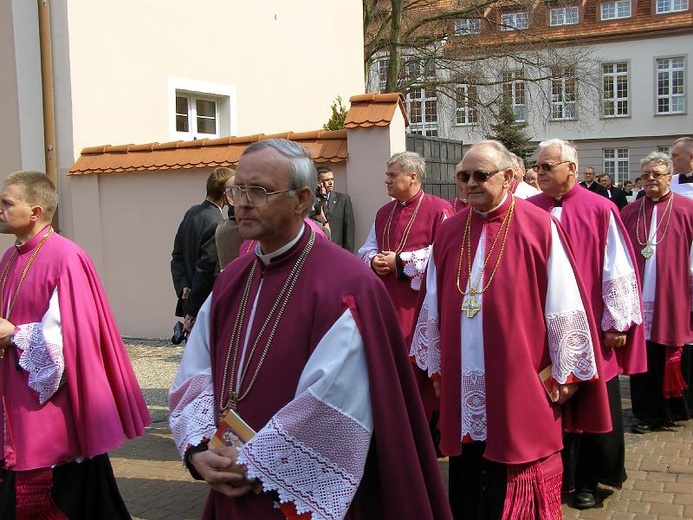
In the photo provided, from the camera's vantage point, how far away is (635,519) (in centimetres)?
457

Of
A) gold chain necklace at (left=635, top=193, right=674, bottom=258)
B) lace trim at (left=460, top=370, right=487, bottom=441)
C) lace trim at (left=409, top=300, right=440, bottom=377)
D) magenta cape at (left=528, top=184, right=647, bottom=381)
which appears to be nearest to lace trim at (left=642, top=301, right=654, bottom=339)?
gold chain necklace at (left=635, top=193, right=674, bottom=258)

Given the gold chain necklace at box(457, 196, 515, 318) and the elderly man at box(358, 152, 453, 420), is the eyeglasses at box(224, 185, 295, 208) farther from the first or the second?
the elderly man at box(358, 152, 453, 420)

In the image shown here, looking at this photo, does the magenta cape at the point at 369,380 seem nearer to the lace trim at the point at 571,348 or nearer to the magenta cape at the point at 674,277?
the lace trim at the point at 571,348

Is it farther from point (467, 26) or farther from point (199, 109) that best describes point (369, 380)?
point (467, 26)

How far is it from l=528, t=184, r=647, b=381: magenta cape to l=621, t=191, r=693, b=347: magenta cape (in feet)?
5.47

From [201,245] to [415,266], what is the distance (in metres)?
1.55

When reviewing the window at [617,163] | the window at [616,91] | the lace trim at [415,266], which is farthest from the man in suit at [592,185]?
the window at [616,91]

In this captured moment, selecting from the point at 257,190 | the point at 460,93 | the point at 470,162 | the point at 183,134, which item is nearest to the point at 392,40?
the point at 460,93

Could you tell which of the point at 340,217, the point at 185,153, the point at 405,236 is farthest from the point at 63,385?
the point at 185,153

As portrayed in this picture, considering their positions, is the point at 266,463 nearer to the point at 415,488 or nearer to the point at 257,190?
the point at 415,488

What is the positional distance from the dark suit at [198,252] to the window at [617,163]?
35.8 m

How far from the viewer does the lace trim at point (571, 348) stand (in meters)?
3.74

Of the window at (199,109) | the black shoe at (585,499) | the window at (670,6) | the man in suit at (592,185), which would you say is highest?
the window at (670,6)

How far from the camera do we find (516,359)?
146 inches
